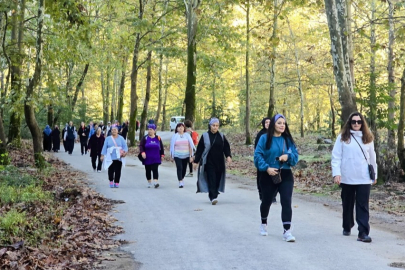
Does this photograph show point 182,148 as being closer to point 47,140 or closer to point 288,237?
point 288,237

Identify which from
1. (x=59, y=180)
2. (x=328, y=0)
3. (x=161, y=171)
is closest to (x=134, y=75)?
(x=161, y=171)

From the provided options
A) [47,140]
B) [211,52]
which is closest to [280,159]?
[47,140]

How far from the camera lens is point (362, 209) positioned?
8.09m

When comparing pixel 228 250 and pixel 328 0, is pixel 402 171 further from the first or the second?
pixel 228 250

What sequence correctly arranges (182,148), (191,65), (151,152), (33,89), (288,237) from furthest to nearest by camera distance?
(191,65)
(33,89)
(182,148)
(151,152)
(288,237)

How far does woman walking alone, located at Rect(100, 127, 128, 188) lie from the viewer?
15758 millimetres

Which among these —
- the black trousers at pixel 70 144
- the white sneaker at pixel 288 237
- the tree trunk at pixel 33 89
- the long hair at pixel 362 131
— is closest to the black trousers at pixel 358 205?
the long hair at pixel 362 131

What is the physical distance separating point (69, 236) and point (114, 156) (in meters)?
7.91

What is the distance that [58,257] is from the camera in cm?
682

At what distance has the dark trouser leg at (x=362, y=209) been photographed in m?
8.00

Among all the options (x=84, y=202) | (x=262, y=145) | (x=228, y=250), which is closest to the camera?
(x=228, y=250)

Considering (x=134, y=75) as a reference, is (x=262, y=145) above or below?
below

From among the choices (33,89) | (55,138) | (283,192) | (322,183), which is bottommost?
(322,183)

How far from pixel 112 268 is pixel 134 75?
28.2 metres
